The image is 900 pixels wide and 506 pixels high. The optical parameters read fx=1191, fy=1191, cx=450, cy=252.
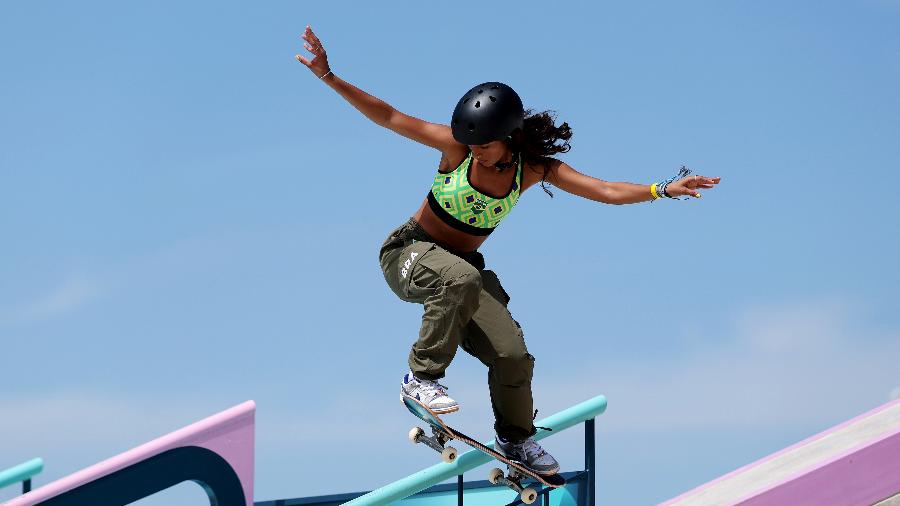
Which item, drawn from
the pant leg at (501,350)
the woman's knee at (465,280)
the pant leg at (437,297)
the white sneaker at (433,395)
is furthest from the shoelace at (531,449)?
the woman's knee at (465,280)

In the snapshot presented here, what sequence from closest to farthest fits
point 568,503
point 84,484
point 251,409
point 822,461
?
point 84,484
point 251,409
point 822,461
point 568,503

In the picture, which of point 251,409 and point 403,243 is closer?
point 251,409

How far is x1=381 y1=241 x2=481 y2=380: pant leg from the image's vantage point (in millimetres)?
6574

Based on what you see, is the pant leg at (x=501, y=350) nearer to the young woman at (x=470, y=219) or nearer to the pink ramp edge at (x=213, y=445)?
the young woman at (x=470, y=219)

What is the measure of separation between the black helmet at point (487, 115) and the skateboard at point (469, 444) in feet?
5.08

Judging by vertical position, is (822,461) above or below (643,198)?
below

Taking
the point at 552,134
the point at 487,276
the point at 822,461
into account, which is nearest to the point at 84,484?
the point at 487,276

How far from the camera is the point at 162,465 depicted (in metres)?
6.12

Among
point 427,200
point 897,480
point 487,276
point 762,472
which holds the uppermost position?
point 427,200

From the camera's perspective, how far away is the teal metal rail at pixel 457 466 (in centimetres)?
664

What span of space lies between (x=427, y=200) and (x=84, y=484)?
2.52 m

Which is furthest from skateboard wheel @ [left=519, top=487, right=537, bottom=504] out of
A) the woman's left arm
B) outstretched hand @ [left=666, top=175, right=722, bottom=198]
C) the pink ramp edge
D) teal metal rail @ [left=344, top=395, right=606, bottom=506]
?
outstretched hand @ [left=666, top=175, right=722, bottom=198]

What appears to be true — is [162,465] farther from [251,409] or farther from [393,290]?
[393,290]

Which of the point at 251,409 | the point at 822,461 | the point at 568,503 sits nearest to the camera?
the point at 251,409
